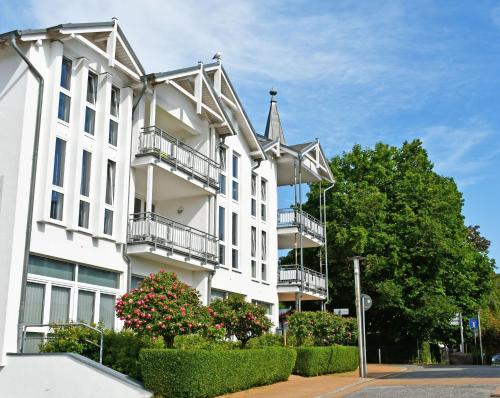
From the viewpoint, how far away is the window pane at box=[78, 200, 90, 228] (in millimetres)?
18973

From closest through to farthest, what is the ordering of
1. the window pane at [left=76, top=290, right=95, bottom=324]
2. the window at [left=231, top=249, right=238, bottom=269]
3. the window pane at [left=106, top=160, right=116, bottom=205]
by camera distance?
the window pane at [left=76, top=290, right=95, bottom=324] < the window pane at [left=106, top=160, right=116, bottom=205] < the window at [left=231, top=249, right=238, bottom=269]

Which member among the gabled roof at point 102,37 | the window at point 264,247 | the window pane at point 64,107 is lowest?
the window at point 264,247

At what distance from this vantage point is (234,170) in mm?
28938

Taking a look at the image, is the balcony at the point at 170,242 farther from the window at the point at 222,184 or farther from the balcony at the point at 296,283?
the balcony at the point at 296,283

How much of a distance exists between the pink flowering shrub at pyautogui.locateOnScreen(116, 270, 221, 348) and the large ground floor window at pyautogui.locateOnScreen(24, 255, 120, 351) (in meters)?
2.24

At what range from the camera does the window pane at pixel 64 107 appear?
18859mm

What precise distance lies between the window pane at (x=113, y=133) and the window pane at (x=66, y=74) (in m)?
2.05

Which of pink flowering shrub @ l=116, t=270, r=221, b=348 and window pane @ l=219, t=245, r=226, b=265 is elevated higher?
window pane @ l=219, t=245, r=226, b=265

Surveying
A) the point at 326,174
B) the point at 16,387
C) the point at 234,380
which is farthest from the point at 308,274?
the point at 16,387

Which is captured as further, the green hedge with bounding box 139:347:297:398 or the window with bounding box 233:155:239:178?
the window with bounding box 233:155:239:178

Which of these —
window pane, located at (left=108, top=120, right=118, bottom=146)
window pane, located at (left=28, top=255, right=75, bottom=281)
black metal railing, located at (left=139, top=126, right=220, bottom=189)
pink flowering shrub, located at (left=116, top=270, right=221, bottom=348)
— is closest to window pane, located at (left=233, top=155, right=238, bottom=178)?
black metal railing, located at (left=139, top=126, right=220, bottom=189)

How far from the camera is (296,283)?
31.5 meters

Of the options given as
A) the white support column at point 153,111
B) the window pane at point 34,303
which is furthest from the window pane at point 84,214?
the white support column at point 153,111

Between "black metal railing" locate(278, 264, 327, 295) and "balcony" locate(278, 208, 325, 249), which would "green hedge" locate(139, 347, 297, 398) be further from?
"balcony" locate(278, 208, 325, 249)
